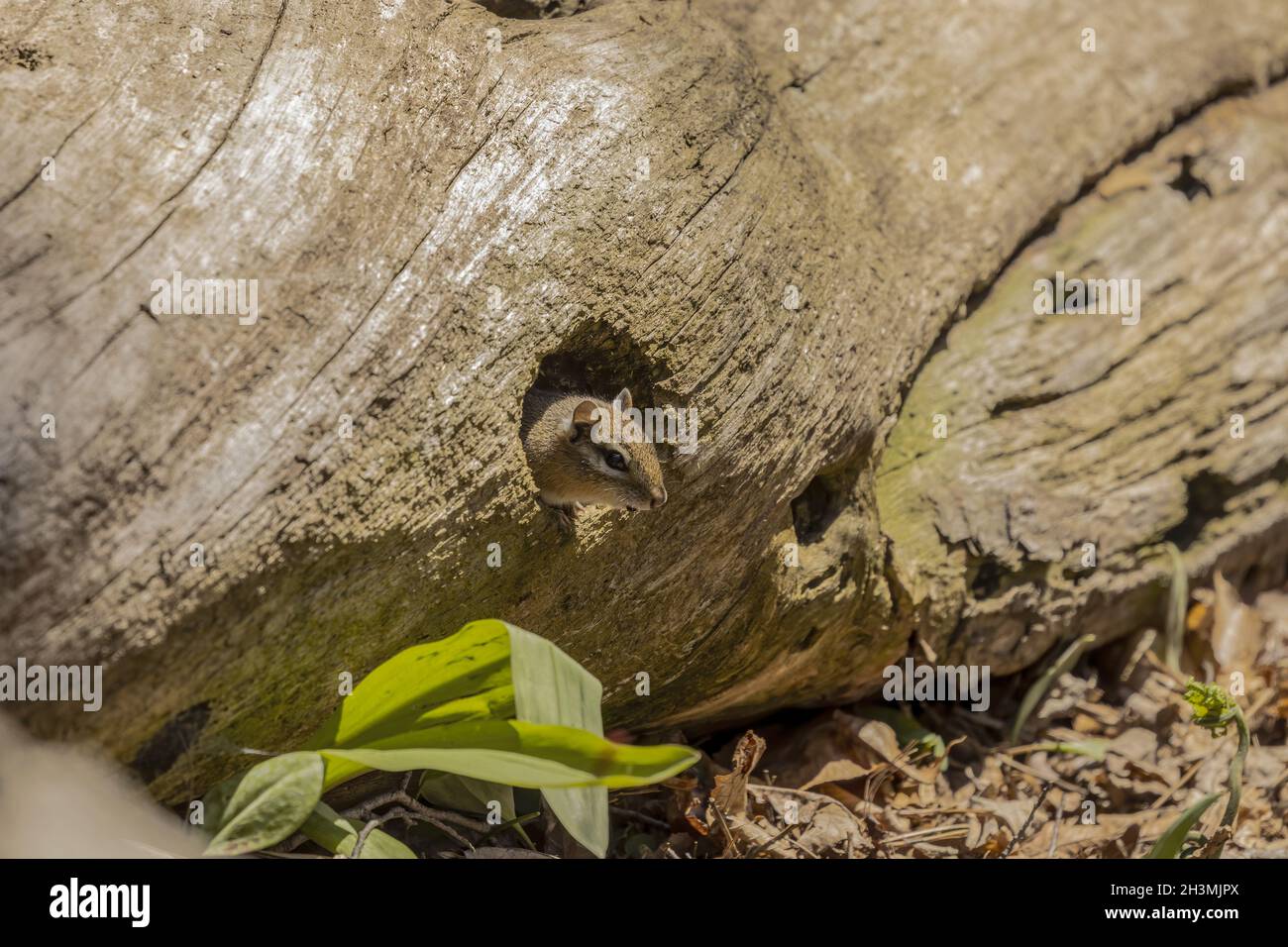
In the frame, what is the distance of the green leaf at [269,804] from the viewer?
2852mm

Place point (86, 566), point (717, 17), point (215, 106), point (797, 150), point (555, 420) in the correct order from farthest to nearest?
point (717, 17) < point (797, 150) < point (555, 420) < point (215, 106) < point (86, 566)

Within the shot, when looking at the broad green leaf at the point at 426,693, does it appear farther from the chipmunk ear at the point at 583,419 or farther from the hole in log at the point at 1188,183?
the hole in log at the point at 1188,183

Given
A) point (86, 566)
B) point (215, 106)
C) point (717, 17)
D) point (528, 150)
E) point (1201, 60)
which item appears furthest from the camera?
point (1201, 60)

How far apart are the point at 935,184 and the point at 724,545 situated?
2.14 metres

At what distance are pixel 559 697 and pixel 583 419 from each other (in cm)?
110

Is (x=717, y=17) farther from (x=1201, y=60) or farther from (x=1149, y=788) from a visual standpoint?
(x=1149, y=788)

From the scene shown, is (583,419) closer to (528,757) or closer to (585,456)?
(585,456)

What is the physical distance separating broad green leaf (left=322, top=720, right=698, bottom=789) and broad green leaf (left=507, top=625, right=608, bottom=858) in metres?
0.05

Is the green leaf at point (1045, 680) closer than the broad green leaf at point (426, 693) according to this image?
No

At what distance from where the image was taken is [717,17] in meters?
4.68

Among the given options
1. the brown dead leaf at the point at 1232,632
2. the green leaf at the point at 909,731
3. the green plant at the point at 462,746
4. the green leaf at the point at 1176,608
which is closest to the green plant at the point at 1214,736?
the green leaf at the point at 909,731

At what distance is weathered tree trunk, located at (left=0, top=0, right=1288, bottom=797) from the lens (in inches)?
111

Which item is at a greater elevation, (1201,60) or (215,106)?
(1201,60)

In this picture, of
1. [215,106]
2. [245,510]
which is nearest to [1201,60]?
[215,106]
